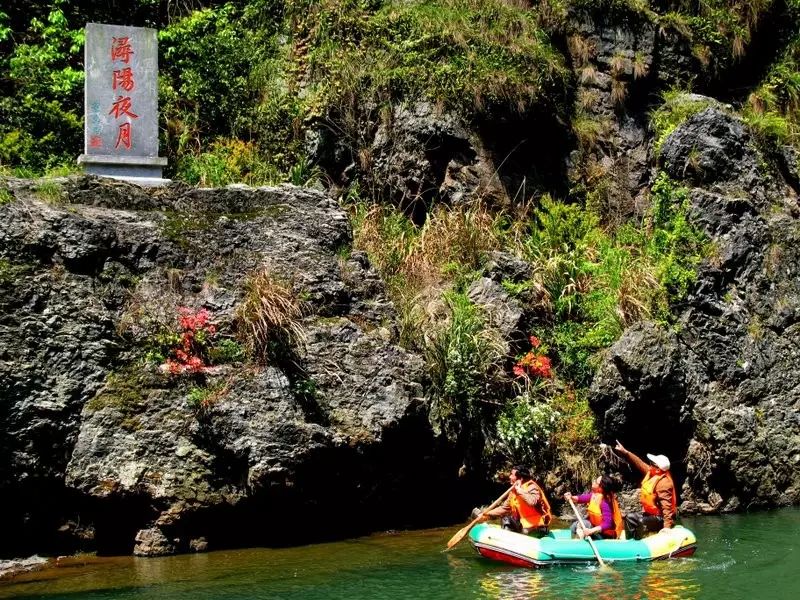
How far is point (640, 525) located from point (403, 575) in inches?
115

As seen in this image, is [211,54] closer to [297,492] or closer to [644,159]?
[644,159]

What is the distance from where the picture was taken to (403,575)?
868cm

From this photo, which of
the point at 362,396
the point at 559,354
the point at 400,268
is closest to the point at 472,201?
the point at 400,268

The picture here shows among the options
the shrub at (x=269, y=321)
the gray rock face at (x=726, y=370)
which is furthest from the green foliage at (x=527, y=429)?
the shrub at (x=269, y=321)

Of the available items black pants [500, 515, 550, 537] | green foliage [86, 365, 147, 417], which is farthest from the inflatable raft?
green foliage [86, 365, 147, 417]

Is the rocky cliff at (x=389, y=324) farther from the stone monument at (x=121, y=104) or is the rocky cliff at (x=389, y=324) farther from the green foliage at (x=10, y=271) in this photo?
the stone monument at (x=121, y=104)

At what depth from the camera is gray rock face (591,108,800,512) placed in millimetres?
11602

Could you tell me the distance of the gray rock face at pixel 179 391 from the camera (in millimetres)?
9578

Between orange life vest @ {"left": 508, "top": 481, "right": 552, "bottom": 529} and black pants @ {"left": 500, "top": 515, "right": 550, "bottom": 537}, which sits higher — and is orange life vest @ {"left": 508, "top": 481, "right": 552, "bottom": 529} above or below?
above

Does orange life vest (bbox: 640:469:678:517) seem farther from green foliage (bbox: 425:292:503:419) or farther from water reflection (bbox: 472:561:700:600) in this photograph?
green foliage (bbox: 425:292:503:419)

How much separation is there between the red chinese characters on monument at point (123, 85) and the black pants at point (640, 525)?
7340 millimetres

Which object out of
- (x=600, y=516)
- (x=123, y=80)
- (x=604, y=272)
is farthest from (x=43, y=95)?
(x=600, y=516)

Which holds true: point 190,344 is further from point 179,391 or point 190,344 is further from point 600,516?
point 600,516

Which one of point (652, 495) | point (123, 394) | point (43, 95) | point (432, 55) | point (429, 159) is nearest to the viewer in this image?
point (123, 394)
